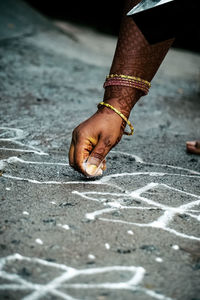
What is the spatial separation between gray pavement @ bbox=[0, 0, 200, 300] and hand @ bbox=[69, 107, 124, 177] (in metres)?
0.16

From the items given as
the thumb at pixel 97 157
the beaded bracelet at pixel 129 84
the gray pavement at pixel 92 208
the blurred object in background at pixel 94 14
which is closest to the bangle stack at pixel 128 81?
the beaded bracelet at pixel 129 84

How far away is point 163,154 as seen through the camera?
3230 mm

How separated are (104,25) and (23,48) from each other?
605cm

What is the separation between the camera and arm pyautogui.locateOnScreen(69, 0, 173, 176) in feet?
6.98

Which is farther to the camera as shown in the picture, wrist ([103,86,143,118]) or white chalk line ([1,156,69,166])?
white chalk line ([1,156,69,166])

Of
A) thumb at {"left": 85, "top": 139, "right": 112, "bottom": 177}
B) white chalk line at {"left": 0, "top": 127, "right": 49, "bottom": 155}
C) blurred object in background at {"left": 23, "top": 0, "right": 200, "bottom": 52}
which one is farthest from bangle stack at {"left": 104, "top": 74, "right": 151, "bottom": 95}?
blurred object in background at {"left": 23, "top": 0, "right": 200, "bottom": 52}

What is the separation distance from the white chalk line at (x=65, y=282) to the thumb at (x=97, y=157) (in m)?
0.74

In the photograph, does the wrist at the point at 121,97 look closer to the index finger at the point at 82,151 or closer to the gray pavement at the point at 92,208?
the index finger at the point at 82,151

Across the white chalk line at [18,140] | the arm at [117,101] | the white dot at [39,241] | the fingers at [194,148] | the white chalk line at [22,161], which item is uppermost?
the arm at [117,101]

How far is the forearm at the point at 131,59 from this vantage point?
2166 millimetres

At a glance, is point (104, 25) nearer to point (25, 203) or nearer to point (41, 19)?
point (41, 19)

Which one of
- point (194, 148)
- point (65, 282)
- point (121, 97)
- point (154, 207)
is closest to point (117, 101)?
point (121, 97)

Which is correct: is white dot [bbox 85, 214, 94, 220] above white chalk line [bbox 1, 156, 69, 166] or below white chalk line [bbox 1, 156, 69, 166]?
above

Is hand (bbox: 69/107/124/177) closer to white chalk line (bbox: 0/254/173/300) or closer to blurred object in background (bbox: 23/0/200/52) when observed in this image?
white chalk line (bbox: 0/254/173/300)
